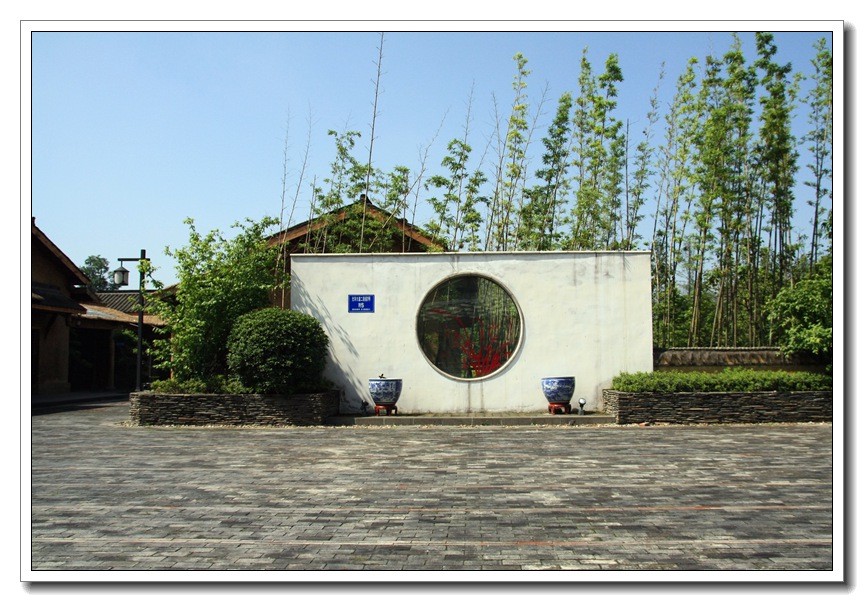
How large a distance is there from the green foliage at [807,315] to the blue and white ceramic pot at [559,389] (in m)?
3.40

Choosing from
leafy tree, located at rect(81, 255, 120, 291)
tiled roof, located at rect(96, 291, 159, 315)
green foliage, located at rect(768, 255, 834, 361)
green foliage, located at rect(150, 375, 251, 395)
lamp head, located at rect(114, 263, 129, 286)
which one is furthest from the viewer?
leafy tree, located at rect(81, 255, 120, 291)

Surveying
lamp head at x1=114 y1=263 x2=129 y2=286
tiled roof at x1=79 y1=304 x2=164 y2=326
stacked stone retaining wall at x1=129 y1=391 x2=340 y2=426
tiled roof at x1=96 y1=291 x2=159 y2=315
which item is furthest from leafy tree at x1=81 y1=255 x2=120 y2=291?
stacked stone retaining wall at x1=129 y1=391 x2=340 y2=426

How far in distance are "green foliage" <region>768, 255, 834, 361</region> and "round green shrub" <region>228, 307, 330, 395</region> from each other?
7154mm

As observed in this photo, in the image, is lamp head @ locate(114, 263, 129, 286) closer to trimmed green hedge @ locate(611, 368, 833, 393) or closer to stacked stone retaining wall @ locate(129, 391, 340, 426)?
stacked stone retaining wall @ locate(129, 391, 340, 426)

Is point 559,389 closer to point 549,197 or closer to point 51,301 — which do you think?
point 549,197

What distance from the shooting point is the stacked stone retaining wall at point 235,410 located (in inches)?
415

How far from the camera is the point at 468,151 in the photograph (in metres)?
14.3

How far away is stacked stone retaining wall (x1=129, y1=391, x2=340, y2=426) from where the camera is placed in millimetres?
10539

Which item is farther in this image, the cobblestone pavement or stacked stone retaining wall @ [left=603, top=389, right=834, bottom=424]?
stacked stone retaining wall @ [left=603, top=389, right=834, bottom=424]

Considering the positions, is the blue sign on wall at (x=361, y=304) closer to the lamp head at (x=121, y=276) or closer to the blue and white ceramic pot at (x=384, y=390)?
the blue and white ceramic pot at (x=384, y=390)

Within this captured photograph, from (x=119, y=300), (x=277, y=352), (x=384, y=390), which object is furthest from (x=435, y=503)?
(x=119, y=300)

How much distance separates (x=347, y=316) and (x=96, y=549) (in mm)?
7804

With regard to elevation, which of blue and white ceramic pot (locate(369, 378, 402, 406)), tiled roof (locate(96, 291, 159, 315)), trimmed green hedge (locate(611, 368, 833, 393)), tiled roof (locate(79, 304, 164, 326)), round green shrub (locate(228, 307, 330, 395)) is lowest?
blue and white ceramic pot (locate(369, 378, 402, 406))
